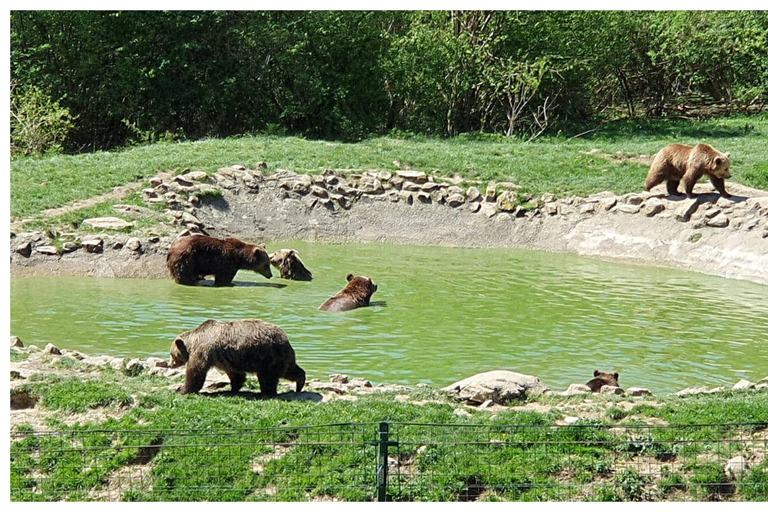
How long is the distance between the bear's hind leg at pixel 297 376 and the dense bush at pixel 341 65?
23.4 m

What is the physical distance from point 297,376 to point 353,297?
5141 millimetres

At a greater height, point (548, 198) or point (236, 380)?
point (548, 198)

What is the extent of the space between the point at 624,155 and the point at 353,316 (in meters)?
13.6

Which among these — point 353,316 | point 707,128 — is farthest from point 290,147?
point 707,128

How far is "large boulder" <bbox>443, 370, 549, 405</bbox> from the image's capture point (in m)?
9.87

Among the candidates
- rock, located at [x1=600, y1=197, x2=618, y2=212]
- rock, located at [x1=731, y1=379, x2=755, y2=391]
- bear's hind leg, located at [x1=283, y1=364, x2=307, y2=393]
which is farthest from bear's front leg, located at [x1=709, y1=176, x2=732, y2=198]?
bear's hind leg, located at [x1=283, y1=364, x2=307, y2=393]

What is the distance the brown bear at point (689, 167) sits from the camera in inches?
805

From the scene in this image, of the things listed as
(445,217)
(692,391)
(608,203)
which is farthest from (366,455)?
(608,203)

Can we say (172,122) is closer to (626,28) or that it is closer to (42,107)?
(42,107)

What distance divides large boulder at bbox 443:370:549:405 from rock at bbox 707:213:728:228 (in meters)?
11.2

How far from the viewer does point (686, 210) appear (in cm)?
2072

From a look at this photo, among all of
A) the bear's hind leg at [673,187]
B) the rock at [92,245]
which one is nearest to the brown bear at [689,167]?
the bear's hind leg at [673,187]

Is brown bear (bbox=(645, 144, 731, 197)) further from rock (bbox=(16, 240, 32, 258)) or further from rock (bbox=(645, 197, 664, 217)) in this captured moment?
rock (bbox=(16, 240, 32, 258))

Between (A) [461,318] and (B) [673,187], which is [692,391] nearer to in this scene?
(A) [461,318]
